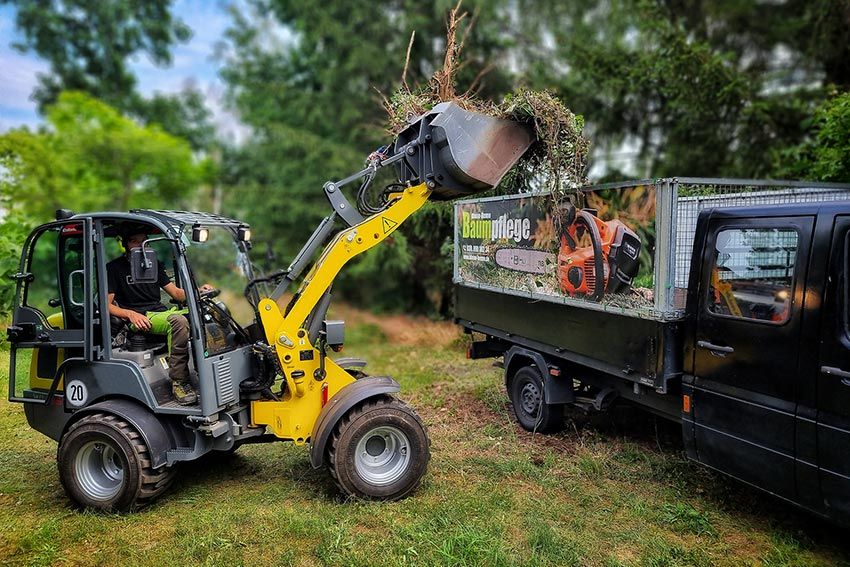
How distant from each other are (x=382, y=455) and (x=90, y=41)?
99.4 feet

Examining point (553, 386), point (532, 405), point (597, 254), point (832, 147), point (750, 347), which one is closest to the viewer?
point (750, 347)

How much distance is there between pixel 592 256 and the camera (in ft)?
17.5

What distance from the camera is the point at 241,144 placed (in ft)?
87.4

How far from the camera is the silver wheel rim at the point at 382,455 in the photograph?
4.80 meters

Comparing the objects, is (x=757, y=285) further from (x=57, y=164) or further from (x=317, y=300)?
(x=57, y=164)

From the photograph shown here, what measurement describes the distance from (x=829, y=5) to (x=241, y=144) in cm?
2211

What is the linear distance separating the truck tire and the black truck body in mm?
3669

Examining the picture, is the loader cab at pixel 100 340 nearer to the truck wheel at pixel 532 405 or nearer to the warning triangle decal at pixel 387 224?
the warning triangle decal at pixel 387 224

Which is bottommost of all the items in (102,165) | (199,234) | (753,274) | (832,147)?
(753,274)

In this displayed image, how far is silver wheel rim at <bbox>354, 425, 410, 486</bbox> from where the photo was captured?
4.80 metres

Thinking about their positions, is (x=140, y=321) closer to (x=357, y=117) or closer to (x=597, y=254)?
(x=597, y=254)

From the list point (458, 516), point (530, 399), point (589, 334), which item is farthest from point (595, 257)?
point (458, 516)

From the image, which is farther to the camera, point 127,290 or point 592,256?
point 592,256

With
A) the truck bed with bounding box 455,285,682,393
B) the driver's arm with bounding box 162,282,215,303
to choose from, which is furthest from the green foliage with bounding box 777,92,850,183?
the driver's arm with bounding box 162,282,215,303
